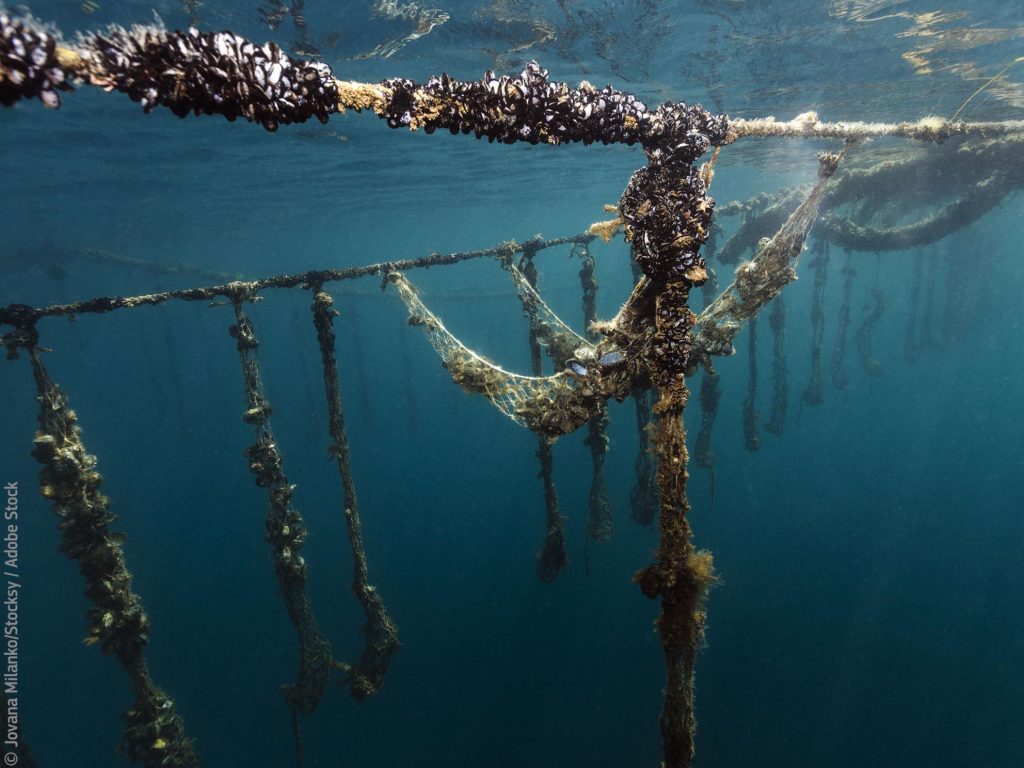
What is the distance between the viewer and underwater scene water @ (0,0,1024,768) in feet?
41.2

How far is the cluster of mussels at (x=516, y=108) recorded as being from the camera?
9.29 ft

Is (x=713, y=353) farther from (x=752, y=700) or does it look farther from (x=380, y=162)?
(x=380, y=162)

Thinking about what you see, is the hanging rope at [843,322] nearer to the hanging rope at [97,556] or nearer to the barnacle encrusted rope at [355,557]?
the barnacle encrusted rope at [355,557]

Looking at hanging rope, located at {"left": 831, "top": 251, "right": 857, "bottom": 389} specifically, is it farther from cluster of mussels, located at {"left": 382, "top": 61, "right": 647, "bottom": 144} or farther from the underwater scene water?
cluster of mussels, located at {"left": 382, "top": 61, "right": 647, "bottom": 144}

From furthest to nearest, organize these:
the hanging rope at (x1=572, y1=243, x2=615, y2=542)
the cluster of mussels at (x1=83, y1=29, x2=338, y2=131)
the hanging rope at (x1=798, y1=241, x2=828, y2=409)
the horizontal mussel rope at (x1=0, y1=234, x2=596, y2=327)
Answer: the hanging rope at (x1=798, y1=241, x2=828, y2=409) < the hanging rope at (x1=572, y1=243, x2=615, y2=542) < the horizontal mussel rope at (x1=0, y1=234, x2=596, y2=327) < the cluster of mussels at (x1=83, y1=29, x2=338, y2=131)

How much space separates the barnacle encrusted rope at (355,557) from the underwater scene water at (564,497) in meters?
4.03

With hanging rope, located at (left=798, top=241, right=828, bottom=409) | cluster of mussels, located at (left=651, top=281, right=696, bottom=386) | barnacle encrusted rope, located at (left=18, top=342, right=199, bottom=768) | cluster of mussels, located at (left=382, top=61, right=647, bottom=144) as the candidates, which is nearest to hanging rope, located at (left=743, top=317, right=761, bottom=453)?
hanging rope, located at (left=798, top=241, right=828, bottom=409)

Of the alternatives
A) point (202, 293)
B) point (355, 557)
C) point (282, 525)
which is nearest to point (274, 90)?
point (202, 293)

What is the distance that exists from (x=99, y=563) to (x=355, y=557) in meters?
3.24

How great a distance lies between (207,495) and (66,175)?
19.3m

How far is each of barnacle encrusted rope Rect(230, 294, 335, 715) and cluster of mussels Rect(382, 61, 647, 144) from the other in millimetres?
5138

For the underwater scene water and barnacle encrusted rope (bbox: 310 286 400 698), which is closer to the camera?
barnacle encrusted rope (bbox: 310 286 400 698)

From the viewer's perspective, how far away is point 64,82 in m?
1.91

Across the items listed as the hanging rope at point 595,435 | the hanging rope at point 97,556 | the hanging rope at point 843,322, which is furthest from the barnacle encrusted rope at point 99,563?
the hanging rope at point 843,322
